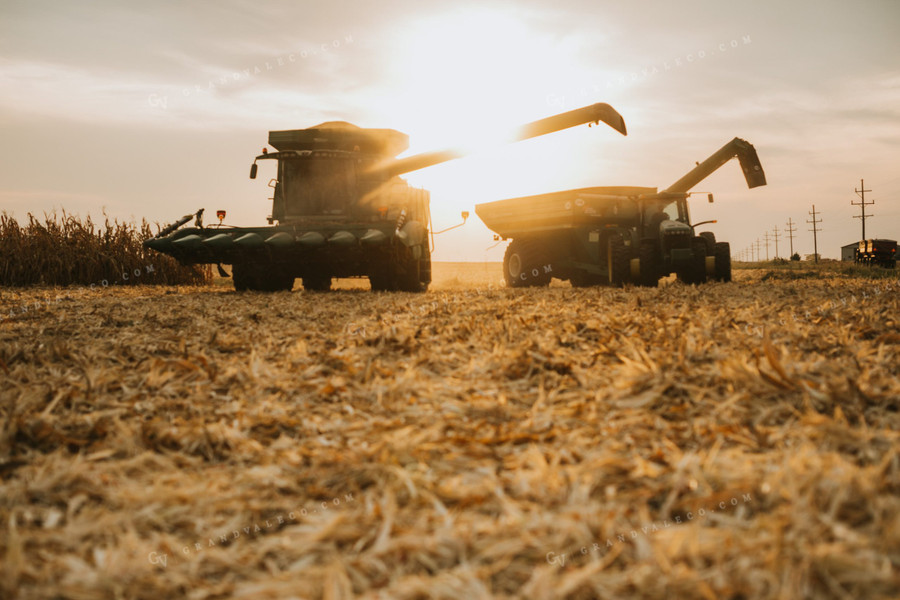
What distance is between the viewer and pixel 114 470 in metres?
2.48

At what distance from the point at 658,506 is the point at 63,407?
305cm

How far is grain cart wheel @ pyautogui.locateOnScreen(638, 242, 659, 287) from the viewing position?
12531mm

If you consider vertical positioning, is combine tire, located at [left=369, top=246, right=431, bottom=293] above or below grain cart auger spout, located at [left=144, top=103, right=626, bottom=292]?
below

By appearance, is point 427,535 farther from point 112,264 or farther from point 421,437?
point 112,264

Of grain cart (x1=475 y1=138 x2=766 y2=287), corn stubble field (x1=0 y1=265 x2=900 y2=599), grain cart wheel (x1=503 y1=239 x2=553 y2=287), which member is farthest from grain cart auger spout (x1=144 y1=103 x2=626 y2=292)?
corn stubble field (x1=0 y1=265 x2=900 y2=599)

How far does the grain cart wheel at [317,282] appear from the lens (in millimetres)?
13602

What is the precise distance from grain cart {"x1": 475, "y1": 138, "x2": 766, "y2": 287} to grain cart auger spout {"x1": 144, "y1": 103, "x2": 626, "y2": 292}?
1766 mm

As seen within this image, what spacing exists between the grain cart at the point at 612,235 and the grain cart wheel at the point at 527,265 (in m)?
0.02

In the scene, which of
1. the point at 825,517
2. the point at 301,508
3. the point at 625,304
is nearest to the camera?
the point at 825,517

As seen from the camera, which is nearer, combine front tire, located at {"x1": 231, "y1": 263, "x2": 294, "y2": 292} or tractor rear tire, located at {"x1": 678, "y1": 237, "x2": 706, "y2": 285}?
combine front tire, located at {"x1": 231, "y1": 263, "x2": 294, "y2": 292}

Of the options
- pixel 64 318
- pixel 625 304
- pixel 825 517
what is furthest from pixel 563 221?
pixel 825 517

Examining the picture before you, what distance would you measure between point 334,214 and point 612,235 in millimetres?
5907

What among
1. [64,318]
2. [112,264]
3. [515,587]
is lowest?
[515,587]

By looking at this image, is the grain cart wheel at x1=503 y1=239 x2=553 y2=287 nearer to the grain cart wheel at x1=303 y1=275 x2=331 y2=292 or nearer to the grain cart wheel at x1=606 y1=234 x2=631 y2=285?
the grain cart wheel at x1=606 y1=234 x2=631 y2=285
